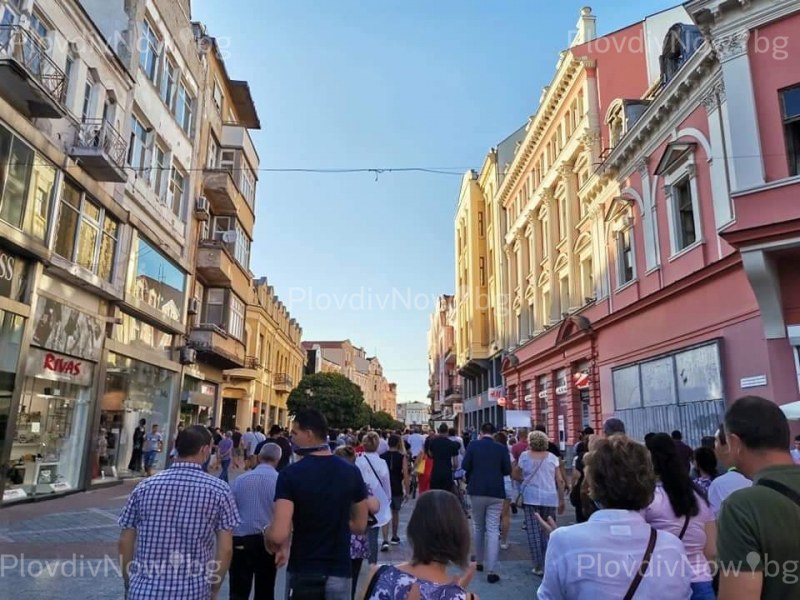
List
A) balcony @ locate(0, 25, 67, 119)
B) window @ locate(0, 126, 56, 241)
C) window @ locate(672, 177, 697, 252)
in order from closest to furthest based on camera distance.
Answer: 1. balcony @ locate(0, 25, 67, 119)
2. window @ locate(0, 126, 56, 241)
3. window @ locate(672, 177, 697, 252)

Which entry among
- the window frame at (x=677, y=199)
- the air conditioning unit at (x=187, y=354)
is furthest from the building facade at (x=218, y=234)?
the window frame at (x=677, y=199)

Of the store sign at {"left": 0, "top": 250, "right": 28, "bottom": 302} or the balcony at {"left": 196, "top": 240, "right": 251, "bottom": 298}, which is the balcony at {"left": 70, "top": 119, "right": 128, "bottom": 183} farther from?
the balcony at {"left": 196, "top": 240, "right": 251, "bottom": 298}

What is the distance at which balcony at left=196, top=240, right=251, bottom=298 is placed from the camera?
80.7 ft

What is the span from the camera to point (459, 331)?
165 ft

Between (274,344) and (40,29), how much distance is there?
35624 mm

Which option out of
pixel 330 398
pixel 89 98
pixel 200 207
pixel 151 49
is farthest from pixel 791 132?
pixel 330 398

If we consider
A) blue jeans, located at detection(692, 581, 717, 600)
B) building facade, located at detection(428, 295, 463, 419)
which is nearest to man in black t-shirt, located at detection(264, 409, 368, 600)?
blue jeans, located at detection(692, 581, 717, 600)

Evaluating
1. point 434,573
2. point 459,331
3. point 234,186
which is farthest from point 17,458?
point 459,331

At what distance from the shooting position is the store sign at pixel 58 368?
43.2ft

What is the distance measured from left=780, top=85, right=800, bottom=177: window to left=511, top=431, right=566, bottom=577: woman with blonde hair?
8.61 meters

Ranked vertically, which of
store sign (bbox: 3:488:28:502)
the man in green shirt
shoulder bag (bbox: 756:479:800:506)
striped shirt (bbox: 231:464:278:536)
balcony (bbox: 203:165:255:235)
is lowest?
store sign (bbox: 3:488:28:502)

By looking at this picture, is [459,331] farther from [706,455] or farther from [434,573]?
[434,573]

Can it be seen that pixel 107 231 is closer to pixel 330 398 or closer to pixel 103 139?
pixel 103 139

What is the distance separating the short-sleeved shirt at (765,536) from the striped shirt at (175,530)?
9.22ft
